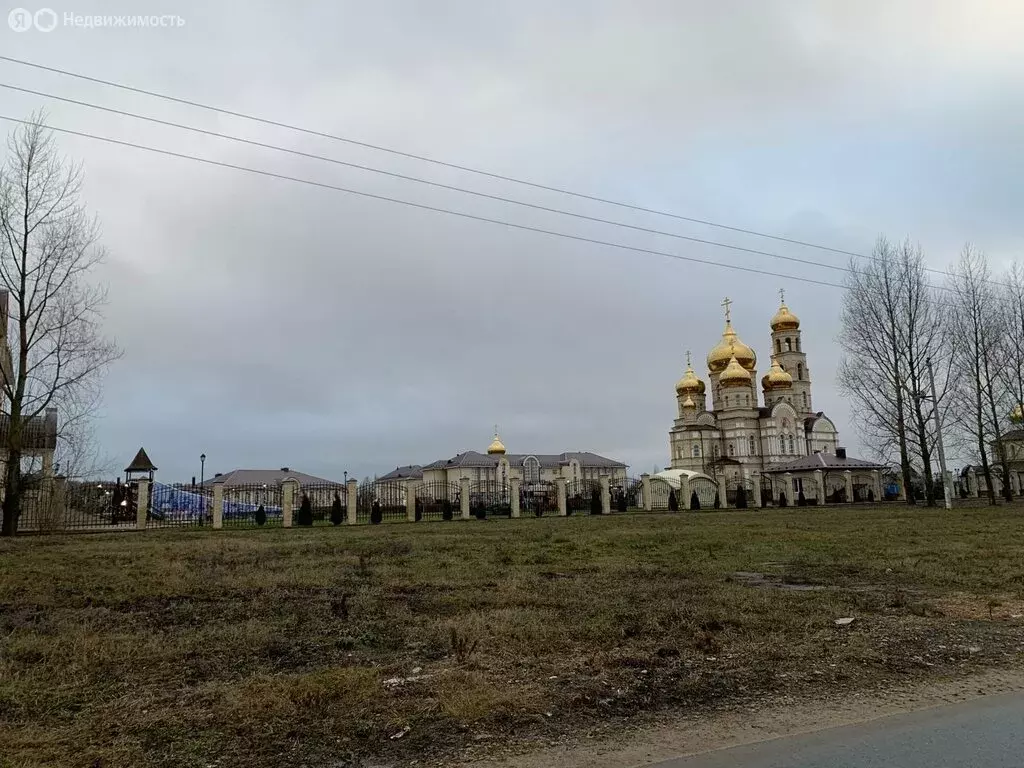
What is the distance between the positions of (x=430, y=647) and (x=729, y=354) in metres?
66.9

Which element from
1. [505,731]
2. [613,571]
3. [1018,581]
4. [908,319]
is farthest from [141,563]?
[908,319]

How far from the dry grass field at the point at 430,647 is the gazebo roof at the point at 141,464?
1251 inches

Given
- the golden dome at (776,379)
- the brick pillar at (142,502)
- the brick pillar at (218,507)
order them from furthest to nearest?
the golden dome at (776,379)
the brick pillar at (218,507)
the brick pillar at (142,502)

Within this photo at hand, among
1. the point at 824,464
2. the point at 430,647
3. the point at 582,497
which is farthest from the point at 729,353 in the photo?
the point at 430,647

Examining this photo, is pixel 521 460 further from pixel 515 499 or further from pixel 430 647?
pixel 430 647

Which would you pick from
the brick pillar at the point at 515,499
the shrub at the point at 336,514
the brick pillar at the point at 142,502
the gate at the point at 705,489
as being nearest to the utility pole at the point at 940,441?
the gate at the point at 705,489

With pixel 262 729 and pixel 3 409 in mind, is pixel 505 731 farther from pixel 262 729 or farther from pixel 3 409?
pixel 3 409

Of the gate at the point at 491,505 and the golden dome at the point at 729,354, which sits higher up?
the golden dome at the point at 729,354

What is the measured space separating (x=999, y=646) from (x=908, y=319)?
3181 centimetres

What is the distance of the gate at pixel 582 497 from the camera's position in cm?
3812

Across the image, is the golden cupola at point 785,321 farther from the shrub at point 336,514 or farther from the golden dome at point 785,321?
the shrub at point 336,514

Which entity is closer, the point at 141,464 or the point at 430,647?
the point at 430,647

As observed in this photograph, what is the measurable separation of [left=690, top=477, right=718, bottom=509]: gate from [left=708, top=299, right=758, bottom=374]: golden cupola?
2532cm

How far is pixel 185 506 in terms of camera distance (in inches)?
1235
